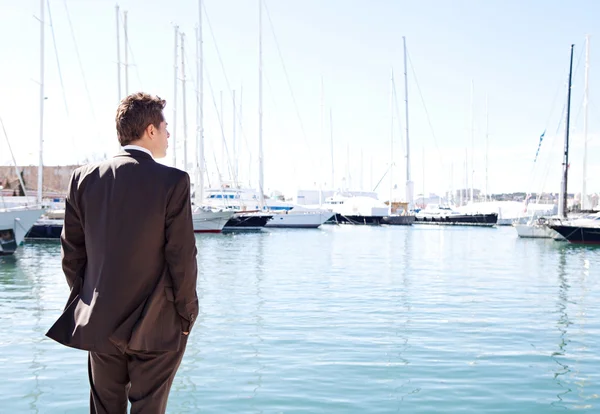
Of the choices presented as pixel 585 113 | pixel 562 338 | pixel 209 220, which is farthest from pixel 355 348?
pixel 585 113

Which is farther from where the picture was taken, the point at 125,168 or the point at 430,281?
the point at 430,281

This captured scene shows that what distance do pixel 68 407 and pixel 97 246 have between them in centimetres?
323

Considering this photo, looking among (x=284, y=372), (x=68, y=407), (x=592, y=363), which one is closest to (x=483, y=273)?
(x=592, y=363)

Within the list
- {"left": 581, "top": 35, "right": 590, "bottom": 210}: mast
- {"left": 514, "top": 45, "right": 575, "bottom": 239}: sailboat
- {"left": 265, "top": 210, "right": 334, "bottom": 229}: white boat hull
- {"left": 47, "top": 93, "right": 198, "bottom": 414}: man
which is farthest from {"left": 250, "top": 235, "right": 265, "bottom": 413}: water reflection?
{"left": 265, "top": 210, "right": 334, "bottom": 229}: white boat hull

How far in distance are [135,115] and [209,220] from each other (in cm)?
4210

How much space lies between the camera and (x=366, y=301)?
13.1 metres

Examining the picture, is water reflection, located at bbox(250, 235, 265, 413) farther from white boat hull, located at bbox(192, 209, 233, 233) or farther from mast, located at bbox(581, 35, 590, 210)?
mast, located at bbox(581, 35, 590, 210)

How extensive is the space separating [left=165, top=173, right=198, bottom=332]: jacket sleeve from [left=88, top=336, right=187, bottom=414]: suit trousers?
251 mm

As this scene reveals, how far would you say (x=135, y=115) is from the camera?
311 centimetres

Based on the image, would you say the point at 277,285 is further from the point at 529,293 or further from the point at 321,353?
the point at 321,353

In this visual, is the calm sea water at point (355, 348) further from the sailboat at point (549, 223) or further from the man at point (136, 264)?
the sailboat at point (549, 223)

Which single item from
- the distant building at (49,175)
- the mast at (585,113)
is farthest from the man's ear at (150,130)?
the distant building at (49,175)

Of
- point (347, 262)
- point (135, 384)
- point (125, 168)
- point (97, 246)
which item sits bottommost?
point (347, 262)

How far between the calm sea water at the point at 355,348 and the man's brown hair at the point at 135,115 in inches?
130
